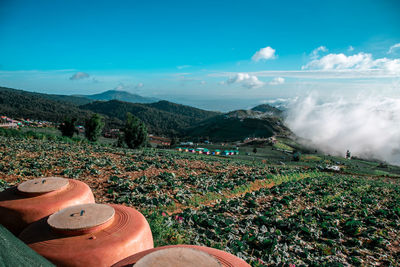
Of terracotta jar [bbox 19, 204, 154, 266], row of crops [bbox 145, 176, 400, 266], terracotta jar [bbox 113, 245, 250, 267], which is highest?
terracotta jar [bbox 113, 245, 250, 267]

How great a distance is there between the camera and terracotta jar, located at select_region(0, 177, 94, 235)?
6371 mm

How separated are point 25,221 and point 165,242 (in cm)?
461

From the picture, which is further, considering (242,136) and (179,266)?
(242,136)

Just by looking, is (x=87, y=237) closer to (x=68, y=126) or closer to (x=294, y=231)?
(x=294, y=231)

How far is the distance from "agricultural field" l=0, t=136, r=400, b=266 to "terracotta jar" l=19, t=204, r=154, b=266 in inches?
121

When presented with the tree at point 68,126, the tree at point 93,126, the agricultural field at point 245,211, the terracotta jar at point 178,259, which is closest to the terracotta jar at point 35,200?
the agricultural field at point 245,211

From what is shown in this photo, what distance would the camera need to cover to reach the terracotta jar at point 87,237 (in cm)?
464

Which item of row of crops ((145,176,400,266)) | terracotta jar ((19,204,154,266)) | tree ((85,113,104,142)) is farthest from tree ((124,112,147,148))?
terracotta jar ((19,204,154,266))

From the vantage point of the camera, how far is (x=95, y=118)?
6319 centimetres

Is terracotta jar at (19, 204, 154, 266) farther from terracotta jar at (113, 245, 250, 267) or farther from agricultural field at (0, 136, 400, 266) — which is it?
agricultural field at (0, 136, 400, 266)

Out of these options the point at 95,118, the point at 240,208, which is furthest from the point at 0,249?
the point at 95,118

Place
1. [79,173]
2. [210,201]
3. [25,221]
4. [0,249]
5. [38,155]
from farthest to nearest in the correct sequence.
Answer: [38,155] → [79,173] → [210,201] → [25,221] → [0,249]

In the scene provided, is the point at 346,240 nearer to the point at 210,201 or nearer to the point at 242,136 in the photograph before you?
the point at 210,201

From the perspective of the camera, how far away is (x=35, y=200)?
6711 mm
